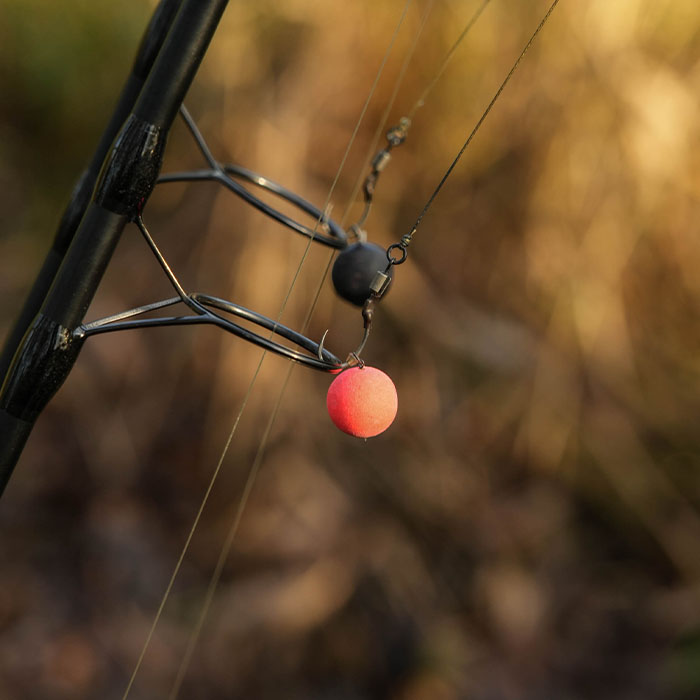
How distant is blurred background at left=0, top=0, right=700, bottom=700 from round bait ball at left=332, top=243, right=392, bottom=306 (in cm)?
81

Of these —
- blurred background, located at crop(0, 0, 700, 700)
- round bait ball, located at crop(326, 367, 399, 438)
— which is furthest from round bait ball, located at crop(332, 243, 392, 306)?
blurred background, located at crop(0, 0, 700, 700)

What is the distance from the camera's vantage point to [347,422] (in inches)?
14.2

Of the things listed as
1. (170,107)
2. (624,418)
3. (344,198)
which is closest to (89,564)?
(344,198)

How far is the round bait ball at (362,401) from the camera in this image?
357 mm

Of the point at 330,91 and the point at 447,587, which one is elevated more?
the point at 330,91

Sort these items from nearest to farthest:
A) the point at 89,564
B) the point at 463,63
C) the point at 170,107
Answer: the point at 170,107 < the point at 463,63 < the point at 89,564

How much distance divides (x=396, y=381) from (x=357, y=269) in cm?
93

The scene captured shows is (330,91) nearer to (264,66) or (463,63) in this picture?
(264,66)

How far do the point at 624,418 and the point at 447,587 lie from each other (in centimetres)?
47

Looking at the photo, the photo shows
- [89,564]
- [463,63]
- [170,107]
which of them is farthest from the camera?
[89,564]

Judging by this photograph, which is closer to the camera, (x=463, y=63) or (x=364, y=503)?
(x=463, y=63)

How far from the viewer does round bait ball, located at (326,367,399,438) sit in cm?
36

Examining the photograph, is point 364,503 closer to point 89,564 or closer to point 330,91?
point 89,564

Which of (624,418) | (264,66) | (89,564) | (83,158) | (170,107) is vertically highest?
(264,66)
